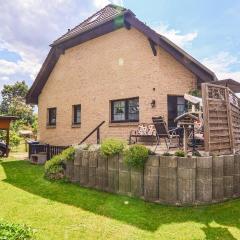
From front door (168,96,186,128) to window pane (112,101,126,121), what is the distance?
7.45ft

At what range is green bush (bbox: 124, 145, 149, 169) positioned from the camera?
7094mm

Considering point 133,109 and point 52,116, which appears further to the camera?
point 52,116

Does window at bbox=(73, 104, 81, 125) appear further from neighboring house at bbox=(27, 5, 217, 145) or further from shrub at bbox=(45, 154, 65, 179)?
shrub at bbox=(45, 154, 65, 179)

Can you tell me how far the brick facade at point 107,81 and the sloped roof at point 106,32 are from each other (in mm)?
365

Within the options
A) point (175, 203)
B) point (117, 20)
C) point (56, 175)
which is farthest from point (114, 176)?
point (117, 20)

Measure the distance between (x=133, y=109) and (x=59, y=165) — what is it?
4.60m

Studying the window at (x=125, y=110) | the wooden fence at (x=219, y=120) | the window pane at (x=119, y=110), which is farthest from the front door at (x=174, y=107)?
the wooden fence at (x=219, y=120)

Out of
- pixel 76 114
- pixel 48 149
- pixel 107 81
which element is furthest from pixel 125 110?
pixel 48 149

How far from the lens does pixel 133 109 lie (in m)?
13.0

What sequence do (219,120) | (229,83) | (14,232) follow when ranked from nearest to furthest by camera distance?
(14,232)
(219,120)
(229,83)

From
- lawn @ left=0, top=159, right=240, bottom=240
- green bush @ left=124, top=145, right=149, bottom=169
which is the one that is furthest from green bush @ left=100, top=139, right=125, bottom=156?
lawn @ left=0, top=159, right=240, bottom=240

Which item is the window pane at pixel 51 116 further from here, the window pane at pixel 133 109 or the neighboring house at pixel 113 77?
the window pane at pixel 133 109

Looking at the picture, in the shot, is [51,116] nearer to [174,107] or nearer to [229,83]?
[174,107]

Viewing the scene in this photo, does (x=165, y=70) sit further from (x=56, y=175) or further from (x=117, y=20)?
(x=56, y=175)
